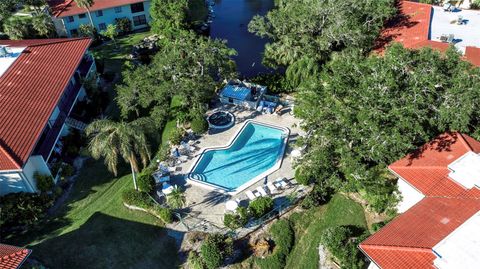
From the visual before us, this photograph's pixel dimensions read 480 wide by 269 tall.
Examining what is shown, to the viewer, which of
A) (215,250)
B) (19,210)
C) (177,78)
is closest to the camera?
(215,250)

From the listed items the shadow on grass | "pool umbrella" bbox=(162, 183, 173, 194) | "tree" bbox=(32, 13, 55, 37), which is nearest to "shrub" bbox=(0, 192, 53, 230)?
the shadow on grass

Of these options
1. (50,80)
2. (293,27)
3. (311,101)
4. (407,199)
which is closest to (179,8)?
(293,27)

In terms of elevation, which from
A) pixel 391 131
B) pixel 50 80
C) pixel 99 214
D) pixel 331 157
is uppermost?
pixel 50 80

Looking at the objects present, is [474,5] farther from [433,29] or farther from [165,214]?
[165,214]

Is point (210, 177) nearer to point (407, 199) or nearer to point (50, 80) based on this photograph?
point (407, 199)

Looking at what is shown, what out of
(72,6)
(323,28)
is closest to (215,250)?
(323,28)

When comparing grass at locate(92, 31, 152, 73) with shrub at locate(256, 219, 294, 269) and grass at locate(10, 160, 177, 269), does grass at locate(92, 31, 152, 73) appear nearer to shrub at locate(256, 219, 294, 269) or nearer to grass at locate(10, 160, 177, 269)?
grass at locate(10, 160, 177, 269)
